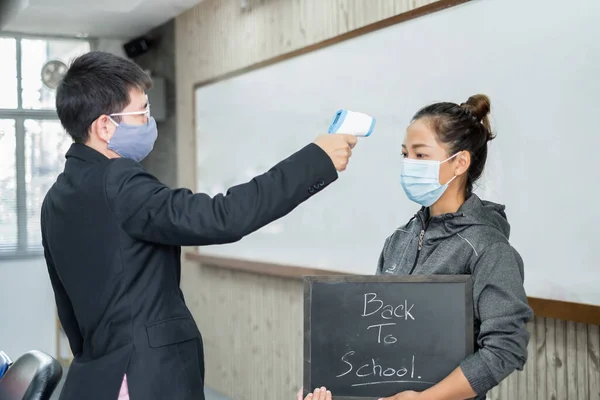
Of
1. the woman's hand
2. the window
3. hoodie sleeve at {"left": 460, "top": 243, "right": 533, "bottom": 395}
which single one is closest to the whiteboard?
hoodie sleeve at {"left": 460, "top": 243, "right": 533, "bottom": 395}

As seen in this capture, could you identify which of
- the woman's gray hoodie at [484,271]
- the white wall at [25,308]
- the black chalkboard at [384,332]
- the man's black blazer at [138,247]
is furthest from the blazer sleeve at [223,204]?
the white wall at [25,308]

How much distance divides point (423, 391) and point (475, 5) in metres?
A: 1.69

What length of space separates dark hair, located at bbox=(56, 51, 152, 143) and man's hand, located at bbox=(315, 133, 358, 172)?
1.47 feet

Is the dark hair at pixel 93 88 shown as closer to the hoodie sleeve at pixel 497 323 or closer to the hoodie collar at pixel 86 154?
the hoodie collar at pixel 86 154

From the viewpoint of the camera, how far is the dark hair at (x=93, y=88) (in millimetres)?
1552

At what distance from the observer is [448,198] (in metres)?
1.80

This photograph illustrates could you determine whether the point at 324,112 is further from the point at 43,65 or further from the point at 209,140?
the point at 43,65

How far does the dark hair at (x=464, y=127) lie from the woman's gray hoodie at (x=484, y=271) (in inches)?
4.7

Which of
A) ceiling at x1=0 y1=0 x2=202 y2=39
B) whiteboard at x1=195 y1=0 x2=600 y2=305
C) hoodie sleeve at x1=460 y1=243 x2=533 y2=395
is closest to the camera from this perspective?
hoodie sleeve at x1=460 y1=243 x2=533 y2=395

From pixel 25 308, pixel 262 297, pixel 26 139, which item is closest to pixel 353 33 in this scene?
pixel 262 297

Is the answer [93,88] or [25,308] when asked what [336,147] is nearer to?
[93,88]

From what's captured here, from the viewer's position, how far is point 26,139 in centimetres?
663

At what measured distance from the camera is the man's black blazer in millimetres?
1388

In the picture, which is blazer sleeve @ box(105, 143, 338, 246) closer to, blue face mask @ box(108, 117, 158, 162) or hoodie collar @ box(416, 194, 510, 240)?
blue face mask @ box(108, 117, 158, 162)
